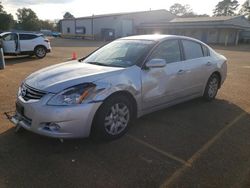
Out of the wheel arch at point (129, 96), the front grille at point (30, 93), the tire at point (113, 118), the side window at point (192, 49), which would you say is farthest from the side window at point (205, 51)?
the front grille at point (30, 93)

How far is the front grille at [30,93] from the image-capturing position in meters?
3.51

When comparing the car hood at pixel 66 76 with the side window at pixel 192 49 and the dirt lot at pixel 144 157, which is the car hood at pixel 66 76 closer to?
the dirt lot at pixel 144 157

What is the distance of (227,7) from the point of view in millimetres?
89375

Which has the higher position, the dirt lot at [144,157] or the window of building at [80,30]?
the window of building at [80,30]

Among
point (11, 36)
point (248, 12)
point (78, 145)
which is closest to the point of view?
point (78, 145)

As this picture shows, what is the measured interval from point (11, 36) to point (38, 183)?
1351 centimetres

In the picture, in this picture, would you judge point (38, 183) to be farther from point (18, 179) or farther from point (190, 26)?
point (190, 26)

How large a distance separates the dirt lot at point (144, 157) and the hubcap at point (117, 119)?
0.19m

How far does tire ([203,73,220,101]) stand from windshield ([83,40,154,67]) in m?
2.11

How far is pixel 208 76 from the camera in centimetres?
583

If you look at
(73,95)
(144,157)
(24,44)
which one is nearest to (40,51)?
(24,44)

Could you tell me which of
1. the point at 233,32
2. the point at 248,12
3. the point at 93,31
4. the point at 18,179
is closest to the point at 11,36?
the point at 18,179

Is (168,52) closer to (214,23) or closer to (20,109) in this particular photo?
(20,109)

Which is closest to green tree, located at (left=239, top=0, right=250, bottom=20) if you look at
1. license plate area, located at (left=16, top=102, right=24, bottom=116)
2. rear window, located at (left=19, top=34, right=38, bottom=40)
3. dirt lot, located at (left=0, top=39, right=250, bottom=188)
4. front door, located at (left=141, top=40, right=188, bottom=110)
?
rear window, located at (left=19, top=34, right=38, bottom=40)
